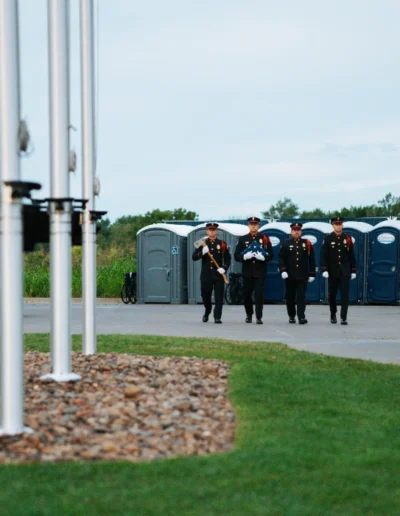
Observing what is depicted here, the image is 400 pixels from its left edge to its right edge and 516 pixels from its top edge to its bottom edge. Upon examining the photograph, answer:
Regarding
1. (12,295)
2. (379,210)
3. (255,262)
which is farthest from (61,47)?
(379,210)

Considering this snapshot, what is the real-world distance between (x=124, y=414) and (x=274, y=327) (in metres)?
11.6

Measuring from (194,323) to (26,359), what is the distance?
31.5 feet

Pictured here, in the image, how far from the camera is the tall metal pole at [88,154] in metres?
9.98

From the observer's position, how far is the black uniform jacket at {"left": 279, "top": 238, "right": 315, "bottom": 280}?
19.5 m

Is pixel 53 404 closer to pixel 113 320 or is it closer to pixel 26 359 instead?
pixel 26 359

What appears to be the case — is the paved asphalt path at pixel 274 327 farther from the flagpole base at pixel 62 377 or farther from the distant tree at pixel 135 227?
the distant tree at pixel 135 227

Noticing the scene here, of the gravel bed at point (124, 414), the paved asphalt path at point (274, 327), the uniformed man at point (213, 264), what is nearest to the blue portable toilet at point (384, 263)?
the paved asphalt path at point (274, 327)

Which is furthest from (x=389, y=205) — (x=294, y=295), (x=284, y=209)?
(x=294, y=295)

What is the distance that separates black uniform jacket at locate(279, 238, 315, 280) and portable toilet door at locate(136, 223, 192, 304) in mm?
9299

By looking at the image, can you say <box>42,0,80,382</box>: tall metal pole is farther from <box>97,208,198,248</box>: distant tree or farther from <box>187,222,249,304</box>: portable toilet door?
<box>97,208,198,248</box>: distant tree

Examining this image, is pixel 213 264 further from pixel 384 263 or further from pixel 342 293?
pixel 384 263

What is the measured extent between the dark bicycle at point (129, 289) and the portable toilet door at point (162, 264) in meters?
0.21

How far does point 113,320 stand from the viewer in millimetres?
20703

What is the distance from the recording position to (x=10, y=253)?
6.30 meters
